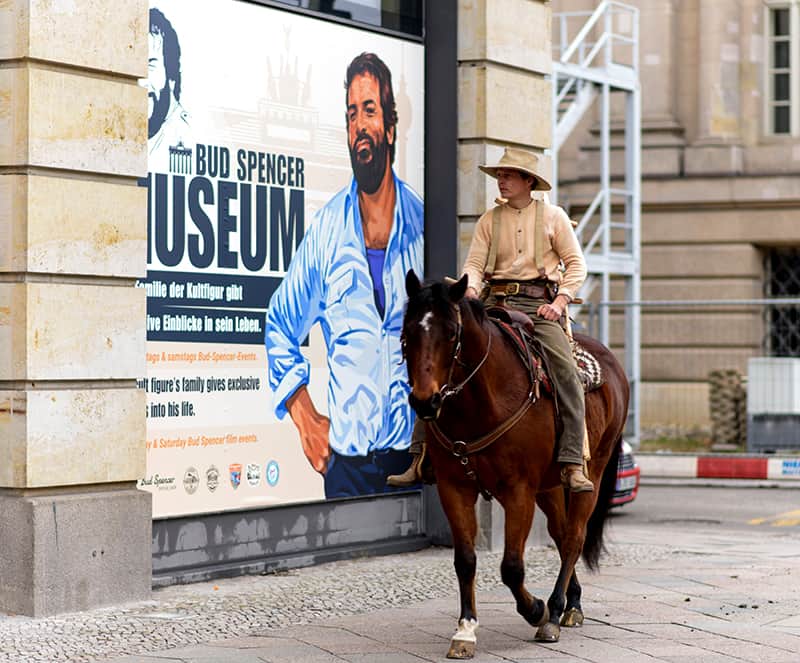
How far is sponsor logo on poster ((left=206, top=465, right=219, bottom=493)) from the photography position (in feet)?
35.3

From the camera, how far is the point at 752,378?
22750mm

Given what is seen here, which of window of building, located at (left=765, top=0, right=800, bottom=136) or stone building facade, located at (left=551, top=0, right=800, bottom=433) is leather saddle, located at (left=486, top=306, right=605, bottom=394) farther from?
window of building, located at (left=765, top=0, right=800, bottom=136)

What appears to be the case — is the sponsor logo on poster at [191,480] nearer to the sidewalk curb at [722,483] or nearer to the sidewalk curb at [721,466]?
the sidewalk curb at [722,483]

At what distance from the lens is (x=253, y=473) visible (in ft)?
36.5

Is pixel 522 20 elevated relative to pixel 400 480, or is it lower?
elevated

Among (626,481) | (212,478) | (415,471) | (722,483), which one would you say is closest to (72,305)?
(212,478)

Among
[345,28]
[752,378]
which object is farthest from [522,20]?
[752,378]

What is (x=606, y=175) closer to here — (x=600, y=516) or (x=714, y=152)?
(x=714, y=152)

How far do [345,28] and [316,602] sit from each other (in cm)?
425

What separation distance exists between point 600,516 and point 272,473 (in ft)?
7.93

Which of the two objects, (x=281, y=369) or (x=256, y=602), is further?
(x=281, y=369)

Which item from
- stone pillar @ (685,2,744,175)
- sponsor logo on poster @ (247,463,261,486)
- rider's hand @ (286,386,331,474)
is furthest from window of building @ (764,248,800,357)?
sponsor logo on poster @ (247,463,261,486)

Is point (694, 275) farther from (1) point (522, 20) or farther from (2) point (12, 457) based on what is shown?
(2) point (12, 457)

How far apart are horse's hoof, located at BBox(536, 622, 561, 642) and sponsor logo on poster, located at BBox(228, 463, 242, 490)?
2.79 metres
